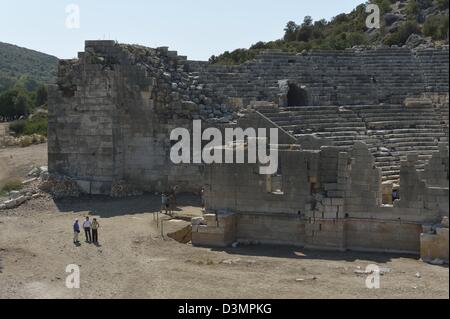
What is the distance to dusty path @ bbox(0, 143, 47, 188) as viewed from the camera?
79.1 ft

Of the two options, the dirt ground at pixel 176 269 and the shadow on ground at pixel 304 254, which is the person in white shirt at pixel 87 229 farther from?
the shadow on ground at pixel 304 254

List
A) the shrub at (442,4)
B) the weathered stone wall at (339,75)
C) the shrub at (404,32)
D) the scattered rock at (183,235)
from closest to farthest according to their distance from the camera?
1. the scattered rock at (183,235)
2. the weathered stone wall at (339,75)
3. the shrub at (442,4)
4. the shrub at (404,32)

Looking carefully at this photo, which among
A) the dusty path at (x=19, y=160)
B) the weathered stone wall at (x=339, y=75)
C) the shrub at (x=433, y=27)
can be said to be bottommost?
the dusty path at (x=19, y=160)

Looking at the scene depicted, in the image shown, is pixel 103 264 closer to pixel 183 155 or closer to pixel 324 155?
pixel 324 155

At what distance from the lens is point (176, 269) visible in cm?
1179

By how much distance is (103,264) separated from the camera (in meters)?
12.4

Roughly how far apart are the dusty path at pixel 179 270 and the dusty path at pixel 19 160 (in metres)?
8.99

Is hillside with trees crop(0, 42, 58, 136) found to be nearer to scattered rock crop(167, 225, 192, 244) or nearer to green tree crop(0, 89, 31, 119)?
green tree crop(0, 89, 31, 119)

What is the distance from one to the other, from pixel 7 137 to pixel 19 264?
24875 mm

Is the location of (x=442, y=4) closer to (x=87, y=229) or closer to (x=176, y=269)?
(x=87, y=229)

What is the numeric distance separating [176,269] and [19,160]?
17.6 meters

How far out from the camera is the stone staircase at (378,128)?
56.2 ft

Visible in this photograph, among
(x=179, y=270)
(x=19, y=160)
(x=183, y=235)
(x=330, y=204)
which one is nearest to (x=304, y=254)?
(x=330, y=204)

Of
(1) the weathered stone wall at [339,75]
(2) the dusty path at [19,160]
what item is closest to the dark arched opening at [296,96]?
(1) the weathered stone wall at [339,75]
